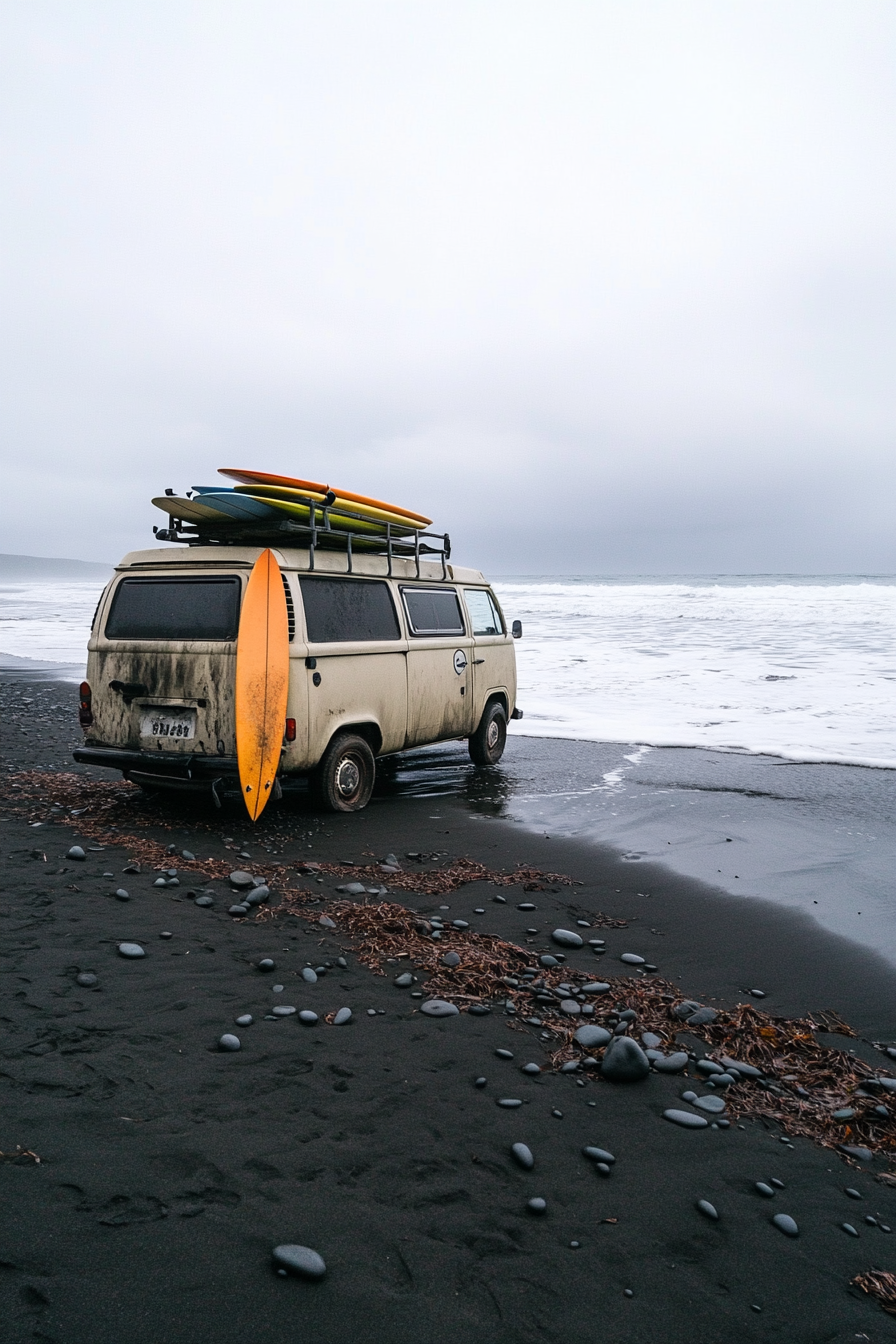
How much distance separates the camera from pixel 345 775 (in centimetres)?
778

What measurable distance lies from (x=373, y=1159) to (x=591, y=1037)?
1.33 meters

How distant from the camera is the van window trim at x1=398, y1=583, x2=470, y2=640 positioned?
8.64 meters

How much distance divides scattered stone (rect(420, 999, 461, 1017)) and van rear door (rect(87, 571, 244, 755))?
3313 mm

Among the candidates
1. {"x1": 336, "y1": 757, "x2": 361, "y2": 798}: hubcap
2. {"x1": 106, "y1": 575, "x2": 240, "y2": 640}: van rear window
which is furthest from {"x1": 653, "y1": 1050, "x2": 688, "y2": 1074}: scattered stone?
{"x1": 106, "y1": 575, "x2": 240, "y2": 640}: van rear window

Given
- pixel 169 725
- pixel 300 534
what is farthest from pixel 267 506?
pixel 169 725

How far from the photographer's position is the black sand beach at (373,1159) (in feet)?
7.64

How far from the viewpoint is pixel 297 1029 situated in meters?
3.80

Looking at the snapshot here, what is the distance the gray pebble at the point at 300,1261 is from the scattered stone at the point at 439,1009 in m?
1.63

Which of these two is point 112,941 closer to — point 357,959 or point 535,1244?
point 357,959

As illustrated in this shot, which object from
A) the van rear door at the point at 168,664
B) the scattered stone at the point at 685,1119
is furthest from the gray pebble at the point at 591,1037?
the van rear door at the point at 168,664

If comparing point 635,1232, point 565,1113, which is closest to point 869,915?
point 565,1113

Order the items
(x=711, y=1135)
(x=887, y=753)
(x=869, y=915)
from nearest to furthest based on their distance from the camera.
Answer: (x=711, y=1135) → (x=869, y=915) → (x=887, y=753)

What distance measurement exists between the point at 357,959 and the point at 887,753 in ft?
30.5

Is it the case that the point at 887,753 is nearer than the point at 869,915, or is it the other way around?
the point at 869,915
